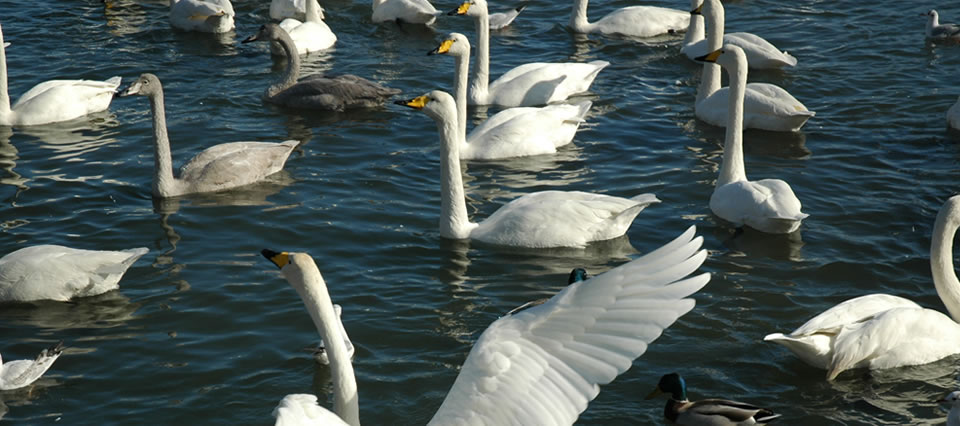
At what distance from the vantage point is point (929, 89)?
1370 centimetres

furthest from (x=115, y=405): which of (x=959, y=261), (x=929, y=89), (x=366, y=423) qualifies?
(x=929, y=89)

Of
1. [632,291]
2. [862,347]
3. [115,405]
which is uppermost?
[632,291]

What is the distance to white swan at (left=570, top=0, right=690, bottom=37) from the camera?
16.2m

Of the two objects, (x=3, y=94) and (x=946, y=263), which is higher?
(x=946, y=263)

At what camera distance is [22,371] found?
7.21 m

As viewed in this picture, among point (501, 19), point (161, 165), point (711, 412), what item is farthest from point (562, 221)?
point (501, 19)

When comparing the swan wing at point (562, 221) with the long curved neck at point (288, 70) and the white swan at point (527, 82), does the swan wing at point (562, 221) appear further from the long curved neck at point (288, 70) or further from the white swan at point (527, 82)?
the long curved neck at point (288, 70)

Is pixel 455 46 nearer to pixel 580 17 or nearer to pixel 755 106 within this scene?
pixel 755 106

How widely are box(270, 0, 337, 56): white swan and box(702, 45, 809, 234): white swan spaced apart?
657cm

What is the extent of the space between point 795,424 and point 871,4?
11636mm

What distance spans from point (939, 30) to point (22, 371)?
11900mm

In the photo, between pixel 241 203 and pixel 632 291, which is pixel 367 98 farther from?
pixel 632 291

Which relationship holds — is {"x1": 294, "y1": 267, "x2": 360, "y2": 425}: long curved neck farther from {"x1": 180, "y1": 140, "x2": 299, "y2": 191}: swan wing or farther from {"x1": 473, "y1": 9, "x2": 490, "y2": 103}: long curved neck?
{"x1": 473, "y1": 9, "x2": 490, "y2": 103}: long curved neck

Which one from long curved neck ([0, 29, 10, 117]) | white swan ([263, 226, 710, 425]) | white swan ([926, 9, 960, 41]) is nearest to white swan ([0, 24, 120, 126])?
long curved neck ([0, 29, 10, 117])
